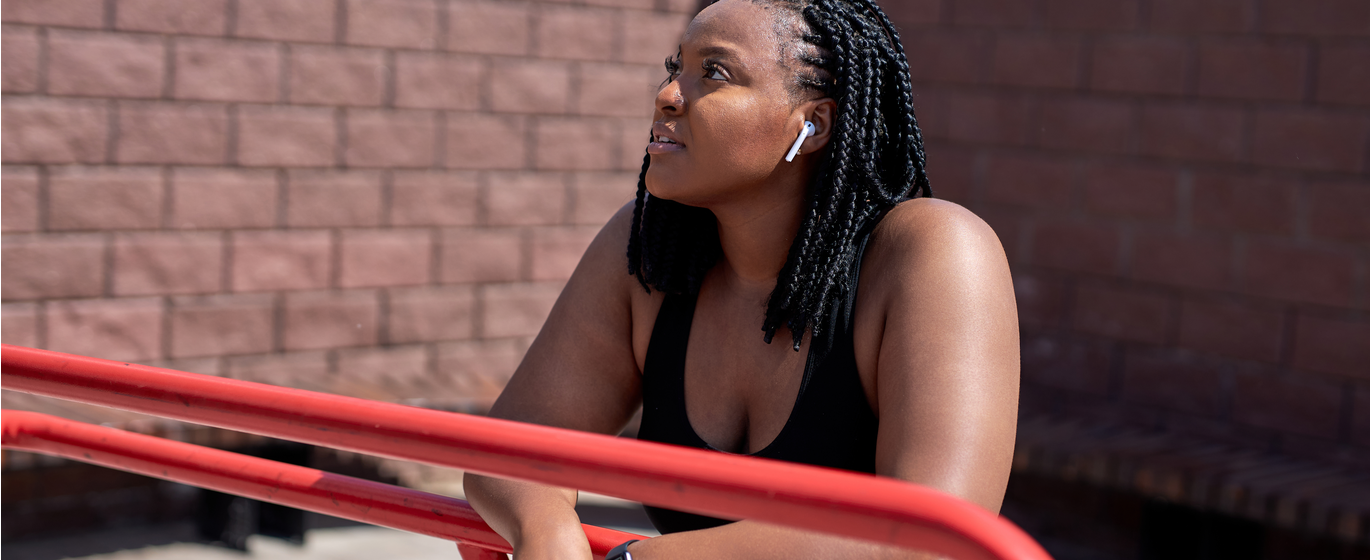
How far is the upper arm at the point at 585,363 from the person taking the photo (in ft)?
6.71

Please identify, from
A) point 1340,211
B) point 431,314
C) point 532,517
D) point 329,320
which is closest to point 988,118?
point 1340,211

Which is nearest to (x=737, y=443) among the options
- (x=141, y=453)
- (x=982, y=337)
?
(x=982, y=337)

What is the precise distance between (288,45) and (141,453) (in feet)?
7.96

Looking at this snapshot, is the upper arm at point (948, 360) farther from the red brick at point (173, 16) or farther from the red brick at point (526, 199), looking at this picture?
the red brick at point (526, 199)

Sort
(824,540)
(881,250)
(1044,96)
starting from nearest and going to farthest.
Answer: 1. (824,540)
2. (881,250)
3. (1044,96)

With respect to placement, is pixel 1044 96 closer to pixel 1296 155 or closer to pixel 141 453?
pixel 1296 155

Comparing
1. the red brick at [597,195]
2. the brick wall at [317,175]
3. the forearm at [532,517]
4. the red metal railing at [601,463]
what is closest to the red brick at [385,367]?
the brick wall at [317,175]

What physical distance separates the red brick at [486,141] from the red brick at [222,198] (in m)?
0.63

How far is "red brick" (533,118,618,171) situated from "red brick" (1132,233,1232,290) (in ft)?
6.19

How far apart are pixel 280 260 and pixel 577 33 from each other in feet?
4.35

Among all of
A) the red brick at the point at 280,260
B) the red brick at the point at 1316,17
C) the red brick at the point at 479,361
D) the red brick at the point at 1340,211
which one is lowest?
the red brick at the point at 479,361

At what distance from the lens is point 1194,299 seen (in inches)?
162

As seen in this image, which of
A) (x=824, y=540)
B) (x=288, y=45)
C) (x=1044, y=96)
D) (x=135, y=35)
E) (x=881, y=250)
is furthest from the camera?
(x=1044, y=96)

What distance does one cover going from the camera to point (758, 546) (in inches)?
63.2
